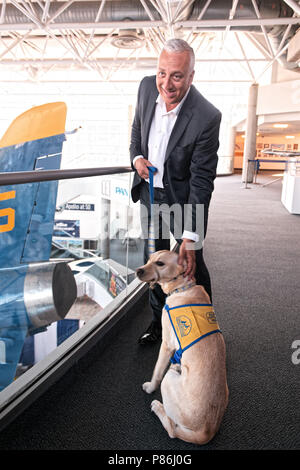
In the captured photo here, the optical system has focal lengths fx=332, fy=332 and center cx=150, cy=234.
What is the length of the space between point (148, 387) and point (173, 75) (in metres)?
1.82

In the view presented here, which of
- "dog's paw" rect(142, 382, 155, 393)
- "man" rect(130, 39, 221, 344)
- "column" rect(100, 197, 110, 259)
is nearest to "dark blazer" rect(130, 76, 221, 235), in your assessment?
"man" rect(130, 39, 221, 344)

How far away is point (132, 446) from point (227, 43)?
→ 21135 millimetres

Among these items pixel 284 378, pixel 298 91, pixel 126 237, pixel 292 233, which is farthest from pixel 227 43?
pixel 284 378

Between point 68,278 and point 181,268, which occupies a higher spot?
point 181,268

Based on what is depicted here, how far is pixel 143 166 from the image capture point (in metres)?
2.19

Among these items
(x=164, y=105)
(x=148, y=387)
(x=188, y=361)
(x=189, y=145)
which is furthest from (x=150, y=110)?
(x=148, y=387)

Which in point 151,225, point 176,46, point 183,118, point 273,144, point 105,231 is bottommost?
point 105,231

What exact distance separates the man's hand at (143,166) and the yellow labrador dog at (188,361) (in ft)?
2.04

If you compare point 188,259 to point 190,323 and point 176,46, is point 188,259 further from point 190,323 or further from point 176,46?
point 176,46

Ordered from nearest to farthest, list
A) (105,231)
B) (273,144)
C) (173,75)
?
1. (173,75)
2. (105,231)
3. (273,144)

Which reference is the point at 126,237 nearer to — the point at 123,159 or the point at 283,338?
the point at 283,338

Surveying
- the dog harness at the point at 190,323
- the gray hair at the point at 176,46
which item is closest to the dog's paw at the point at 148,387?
the dog harness at the point at 190,323

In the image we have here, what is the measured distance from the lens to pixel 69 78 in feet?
73.5

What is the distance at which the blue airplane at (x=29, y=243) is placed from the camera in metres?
1.87
